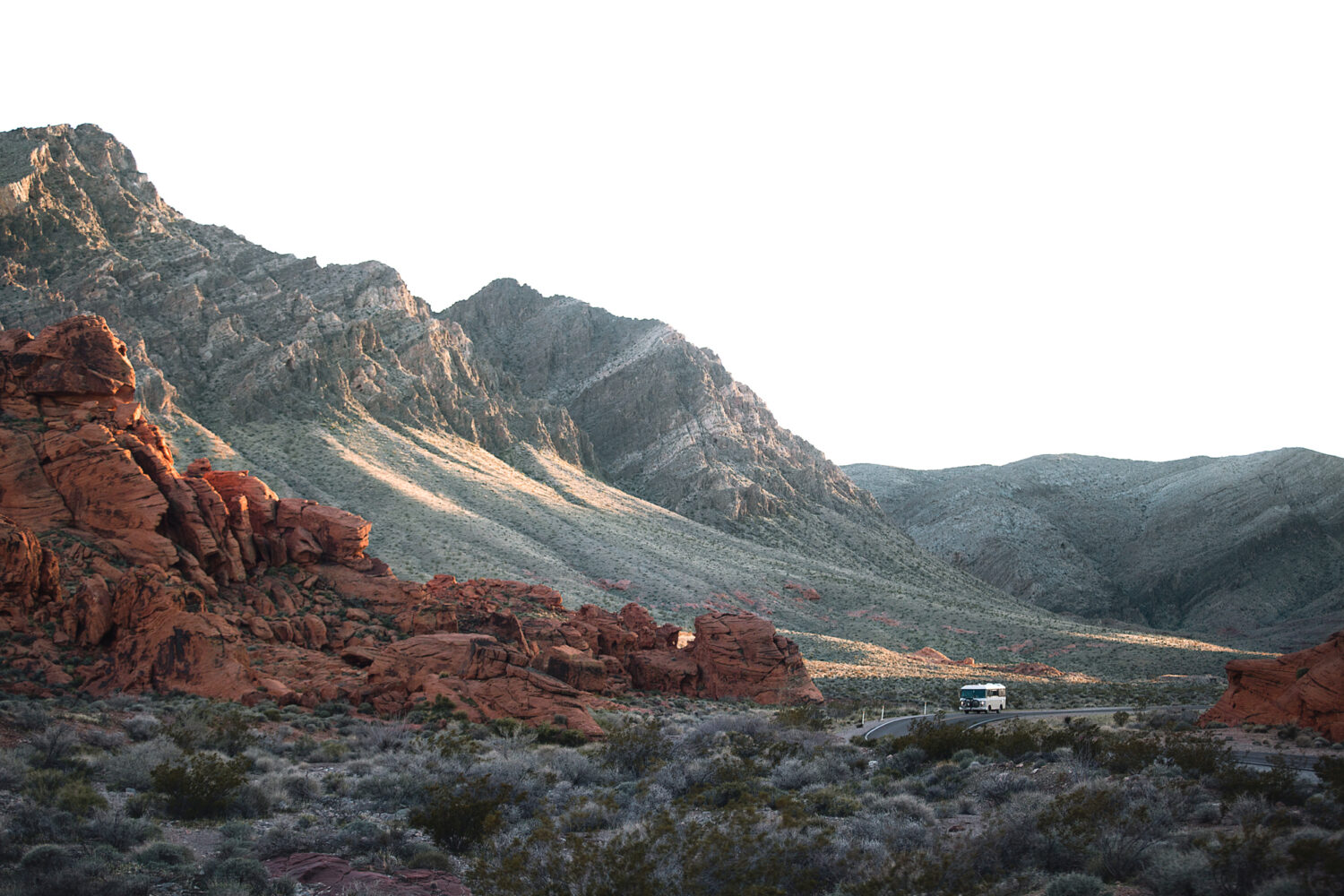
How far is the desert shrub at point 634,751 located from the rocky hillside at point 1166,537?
87.2 metres

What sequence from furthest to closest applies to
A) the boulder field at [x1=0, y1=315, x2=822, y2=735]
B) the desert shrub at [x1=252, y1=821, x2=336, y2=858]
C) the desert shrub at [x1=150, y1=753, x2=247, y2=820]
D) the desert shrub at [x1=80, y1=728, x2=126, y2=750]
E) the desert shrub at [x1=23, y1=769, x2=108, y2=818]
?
the boulder field at [x1=0, y1=315, x2=822, y2=735]
the desert shrub at [x1=80, y1=728, x2=126, y2=750]
the desert shrub at [x1=150, y1=753, x2=247, y2=820]
the desert shrub at [x1=23, y1=769, x2=108, y2=818]
the desert shrub at [x1=252, y1=821, x2=336, y2=858]

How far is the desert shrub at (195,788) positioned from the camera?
11102 millimetres

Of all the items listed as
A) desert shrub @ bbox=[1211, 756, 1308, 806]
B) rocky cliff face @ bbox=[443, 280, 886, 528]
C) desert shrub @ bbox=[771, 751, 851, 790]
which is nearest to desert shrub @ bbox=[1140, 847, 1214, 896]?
desert shrub @ bbox=[1211, 756, 1308, 806]

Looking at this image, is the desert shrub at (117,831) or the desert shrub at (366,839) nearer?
the desert shrub at (117,831)

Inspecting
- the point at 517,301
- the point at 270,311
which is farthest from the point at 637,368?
the point at 270,311

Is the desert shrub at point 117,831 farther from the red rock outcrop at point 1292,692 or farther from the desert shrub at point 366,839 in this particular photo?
the red rock outcrop at point 1292,692

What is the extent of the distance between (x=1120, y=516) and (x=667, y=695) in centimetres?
12338

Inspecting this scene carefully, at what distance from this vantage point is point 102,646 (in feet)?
71.0

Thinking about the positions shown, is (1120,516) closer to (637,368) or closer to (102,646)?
(637,368)

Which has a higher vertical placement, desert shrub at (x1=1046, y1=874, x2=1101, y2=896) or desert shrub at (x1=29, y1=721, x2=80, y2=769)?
desert shrub at (x1=1046, y1=874, x2=1101, y2=896)

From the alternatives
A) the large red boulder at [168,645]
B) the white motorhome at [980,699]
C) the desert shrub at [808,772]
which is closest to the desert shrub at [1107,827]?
the desert shrub at [808,772]

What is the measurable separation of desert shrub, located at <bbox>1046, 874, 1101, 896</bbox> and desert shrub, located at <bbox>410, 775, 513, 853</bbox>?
6535mm

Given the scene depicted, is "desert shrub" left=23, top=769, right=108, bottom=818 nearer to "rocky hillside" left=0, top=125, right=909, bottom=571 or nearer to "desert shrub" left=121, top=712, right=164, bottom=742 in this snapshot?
"desert shrub" left=121, top=712, right=164, bottom=742

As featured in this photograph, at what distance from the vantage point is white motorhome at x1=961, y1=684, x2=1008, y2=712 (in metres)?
32.5
